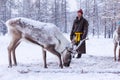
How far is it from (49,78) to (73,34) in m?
5.03

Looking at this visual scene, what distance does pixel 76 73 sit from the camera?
7.78 meters

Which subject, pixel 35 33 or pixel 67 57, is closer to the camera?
pixel 35 33

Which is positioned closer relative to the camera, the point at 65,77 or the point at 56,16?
the point at 65,77

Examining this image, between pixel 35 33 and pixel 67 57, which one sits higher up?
pixel 35 33

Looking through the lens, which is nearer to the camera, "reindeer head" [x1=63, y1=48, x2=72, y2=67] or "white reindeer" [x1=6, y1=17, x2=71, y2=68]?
"white reindeer" [x1=6, y1=17, x2=71, y2=68]

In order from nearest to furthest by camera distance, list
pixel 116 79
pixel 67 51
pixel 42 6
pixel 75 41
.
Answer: pixel 116 79 < pixel 67 51 < pixel 75 41 < pixel 42 6

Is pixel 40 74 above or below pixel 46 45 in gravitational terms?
below

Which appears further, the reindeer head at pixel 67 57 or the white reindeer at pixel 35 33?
the reindeer head at pixel 67 57

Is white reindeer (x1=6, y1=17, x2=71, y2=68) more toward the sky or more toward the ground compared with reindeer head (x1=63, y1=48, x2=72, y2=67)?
more toward the sky

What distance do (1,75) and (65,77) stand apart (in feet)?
5.39

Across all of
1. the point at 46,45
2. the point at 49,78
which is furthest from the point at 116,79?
the point at 46,45

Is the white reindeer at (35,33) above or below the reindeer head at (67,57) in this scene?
above

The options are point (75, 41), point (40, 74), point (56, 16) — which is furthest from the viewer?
point (56, 16)

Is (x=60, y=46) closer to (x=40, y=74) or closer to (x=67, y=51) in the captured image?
(x=67, y=51)
